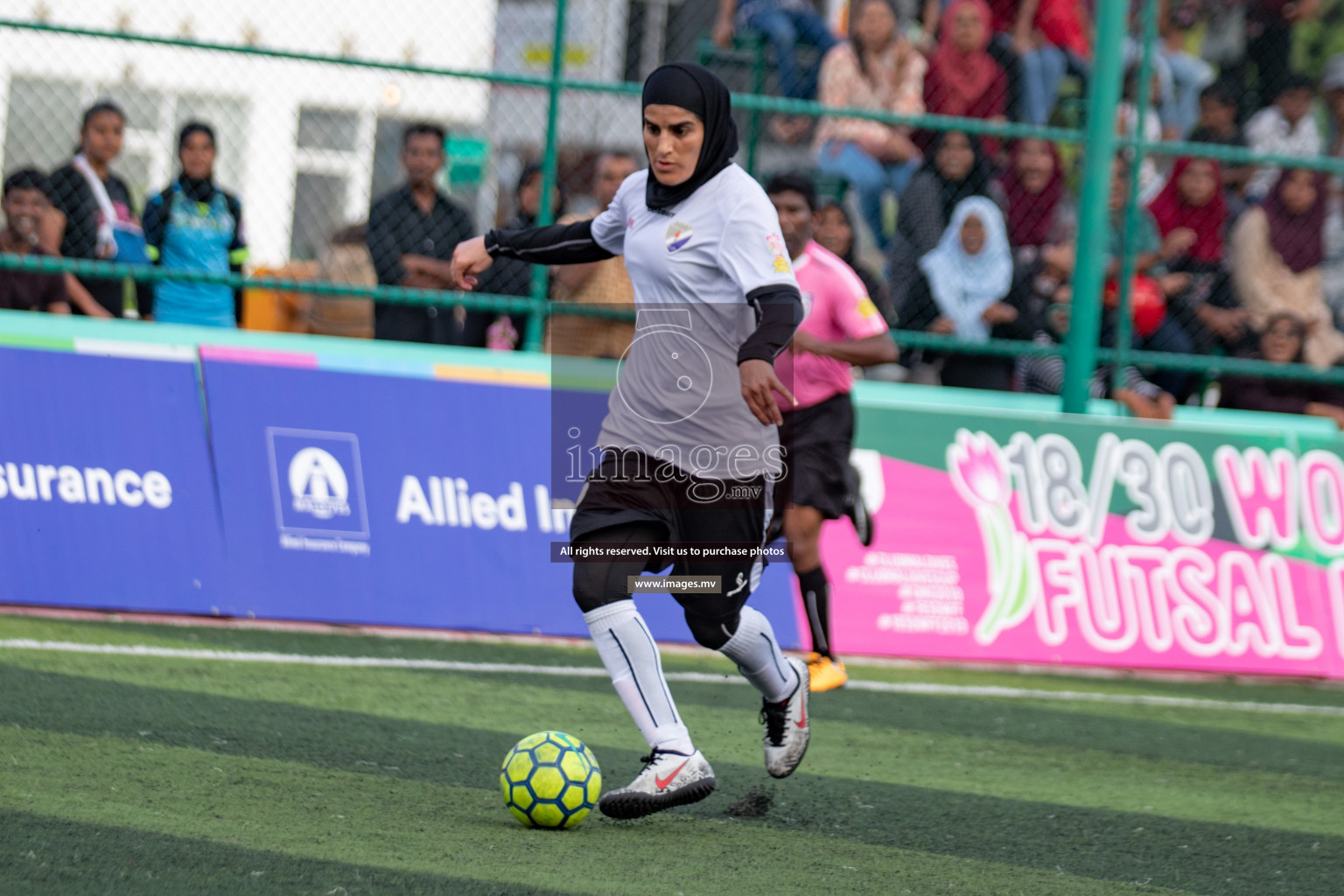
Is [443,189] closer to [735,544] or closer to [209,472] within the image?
[209,472]

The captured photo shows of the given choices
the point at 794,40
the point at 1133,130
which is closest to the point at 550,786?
the point at 794,40

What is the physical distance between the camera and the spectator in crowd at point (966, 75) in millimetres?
10766

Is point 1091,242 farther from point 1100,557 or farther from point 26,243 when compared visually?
point 26,243

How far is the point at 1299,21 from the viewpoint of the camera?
13.5m

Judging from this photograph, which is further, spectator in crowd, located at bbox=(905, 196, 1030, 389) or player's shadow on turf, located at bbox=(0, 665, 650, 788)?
spectator in crowd, located at bbox=(905, 196, 1030, 389)

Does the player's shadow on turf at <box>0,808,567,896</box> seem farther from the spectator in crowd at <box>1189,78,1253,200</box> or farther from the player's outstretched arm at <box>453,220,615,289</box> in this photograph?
the spectator in crowd at <box>1189,78,1253,200</box>

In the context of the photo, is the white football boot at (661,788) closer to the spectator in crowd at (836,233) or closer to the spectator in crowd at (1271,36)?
the spectator in crowd at (836,233)

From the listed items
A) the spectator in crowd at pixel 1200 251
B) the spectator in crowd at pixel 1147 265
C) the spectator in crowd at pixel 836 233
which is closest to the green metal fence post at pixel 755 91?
the spectator in crowd at pixel 836 233

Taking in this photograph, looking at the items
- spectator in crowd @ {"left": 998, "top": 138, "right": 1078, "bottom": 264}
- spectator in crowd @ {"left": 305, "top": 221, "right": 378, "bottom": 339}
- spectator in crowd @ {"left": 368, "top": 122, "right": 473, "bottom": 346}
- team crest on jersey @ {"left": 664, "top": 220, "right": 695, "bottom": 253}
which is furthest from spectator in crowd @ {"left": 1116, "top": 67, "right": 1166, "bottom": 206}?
team crest on jersey @ {"left": 664, "top": 220, "right": 695, "bottom": 253}

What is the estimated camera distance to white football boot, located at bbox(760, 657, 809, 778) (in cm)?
527

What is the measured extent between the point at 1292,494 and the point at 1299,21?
5.72 meters

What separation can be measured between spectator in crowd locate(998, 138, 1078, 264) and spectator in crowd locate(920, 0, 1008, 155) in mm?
417

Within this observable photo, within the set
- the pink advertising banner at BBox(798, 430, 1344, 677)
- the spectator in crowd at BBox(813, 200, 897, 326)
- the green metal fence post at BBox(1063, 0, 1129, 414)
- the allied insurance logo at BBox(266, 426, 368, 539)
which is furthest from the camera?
the green metal fence post at BBox(1063, 0, 1129, 414)

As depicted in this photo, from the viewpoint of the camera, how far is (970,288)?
33.5 feet
